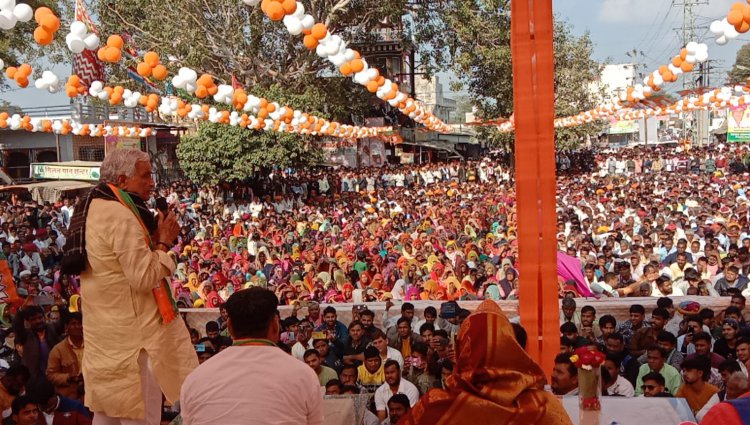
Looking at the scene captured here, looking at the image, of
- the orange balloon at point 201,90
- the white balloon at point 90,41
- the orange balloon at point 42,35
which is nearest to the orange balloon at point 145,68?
the white balloon at point 90,41

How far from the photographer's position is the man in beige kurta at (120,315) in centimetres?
255

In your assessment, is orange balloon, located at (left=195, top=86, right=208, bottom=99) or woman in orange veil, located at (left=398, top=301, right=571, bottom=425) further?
orange balloon, located at (left=195, top=86, right=208, bottom=99)

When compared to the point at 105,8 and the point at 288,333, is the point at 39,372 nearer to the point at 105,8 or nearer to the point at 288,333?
the point at 288,333

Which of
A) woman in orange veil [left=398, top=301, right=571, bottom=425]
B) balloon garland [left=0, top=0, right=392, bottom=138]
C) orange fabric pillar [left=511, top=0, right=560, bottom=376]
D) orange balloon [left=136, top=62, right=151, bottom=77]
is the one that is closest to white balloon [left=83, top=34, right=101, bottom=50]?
balloon garland [left=0, top=0, right=392, bottom=138]

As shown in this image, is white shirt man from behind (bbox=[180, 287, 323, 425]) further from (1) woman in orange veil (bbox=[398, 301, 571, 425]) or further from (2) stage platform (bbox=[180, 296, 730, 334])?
(2) stage platform (bbox=[180, 296, 730, 334])

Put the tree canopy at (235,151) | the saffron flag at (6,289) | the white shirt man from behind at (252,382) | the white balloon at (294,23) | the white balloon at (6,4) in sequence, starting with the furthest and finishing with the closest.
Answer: the tree canopy at (235,151) < the saffron flag at (6,289) < the white balloon at (294,23) < the white balloon at (6,4) < the white shirt man from behind at (252,382)

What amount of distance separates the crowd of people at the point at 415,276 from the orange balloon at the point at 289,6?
253cm

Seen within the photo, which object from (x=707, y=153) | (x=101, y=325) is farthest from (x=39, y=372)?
(x=707, y=153)

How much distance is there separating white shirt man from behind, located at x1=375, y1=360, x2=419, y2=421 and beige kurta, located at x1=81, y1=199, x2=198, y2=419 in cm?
288

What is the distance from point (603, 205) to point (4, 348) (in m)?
12.3

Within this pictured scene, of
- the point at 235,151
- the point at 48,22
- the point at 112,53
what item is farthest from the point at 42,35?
the point at 235,151

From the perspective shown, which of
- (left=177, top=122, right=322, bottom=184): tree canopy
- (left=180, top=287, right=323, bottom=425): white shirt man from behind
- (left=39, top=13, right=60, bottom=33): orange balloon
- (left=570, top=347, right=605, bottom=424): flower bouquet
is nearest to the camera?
(left=180, top=287, right=323, bottom=425): white shirt man from behind

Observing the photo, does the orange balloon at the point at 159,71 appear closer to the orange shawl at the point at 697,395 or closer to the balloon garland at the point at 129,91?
the balloon garland at the point at 129,91

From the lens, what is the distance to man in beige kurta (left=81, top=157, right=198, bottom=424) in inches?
101
